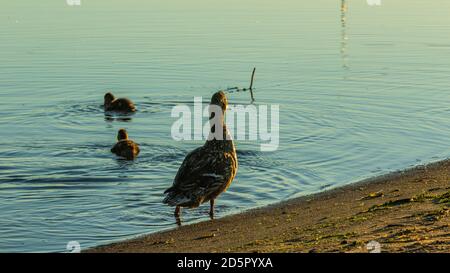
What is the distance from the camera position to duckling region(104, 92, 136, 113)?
70.1 ft

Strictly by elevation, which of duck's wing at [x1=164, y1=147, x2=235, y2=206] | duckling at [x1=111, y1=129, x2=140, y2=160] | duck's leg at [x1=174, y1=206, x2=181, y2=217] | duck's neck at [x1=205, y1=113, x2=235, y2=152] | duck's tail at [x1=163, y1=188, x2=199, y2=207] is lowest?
duck's leg at [x1=174, y1=206, x2=181, y2=217]

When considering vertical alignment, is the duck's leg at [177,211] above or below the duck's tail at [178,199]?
below

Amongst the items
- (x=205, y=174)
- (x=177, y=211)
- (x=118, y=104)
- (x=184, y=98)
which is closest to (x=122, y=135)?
(x=118, y=104)

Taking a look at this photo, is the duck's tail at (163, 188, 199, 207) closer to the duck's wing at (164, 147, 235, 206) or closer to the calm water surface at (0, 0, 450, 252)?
the duck's wing at (164, 147, 235, 206)

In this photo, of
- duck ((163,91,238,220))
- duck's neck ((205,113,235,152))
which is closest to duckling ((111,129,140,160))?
duck ((163,91,238,220))

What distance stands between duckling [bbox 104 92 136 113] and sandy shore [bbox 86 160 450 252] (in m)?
8.37

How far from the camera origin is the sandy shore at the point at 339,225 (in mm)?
8992

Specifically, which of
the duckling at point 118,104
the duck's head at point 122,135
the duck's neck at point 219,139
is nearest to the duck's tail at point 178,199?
the duck's neck at point 219,139

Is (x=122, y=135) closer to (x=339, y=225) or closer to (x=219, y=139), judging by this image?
(x=219, y=139)

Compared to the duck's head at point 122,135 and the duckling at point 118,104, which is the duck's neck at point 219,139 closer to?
the duck's head at point 122,135

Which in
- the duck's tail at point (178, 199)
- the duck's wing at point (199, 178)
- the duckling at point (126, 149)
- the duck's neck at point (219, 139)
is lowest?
the duckling at point (126, 149)

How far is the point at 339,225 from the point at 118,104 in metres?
11.7

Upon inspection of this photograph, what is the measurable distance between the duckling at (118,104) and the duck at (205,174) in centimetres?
857

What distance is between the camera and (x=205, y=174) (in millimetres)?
12570
